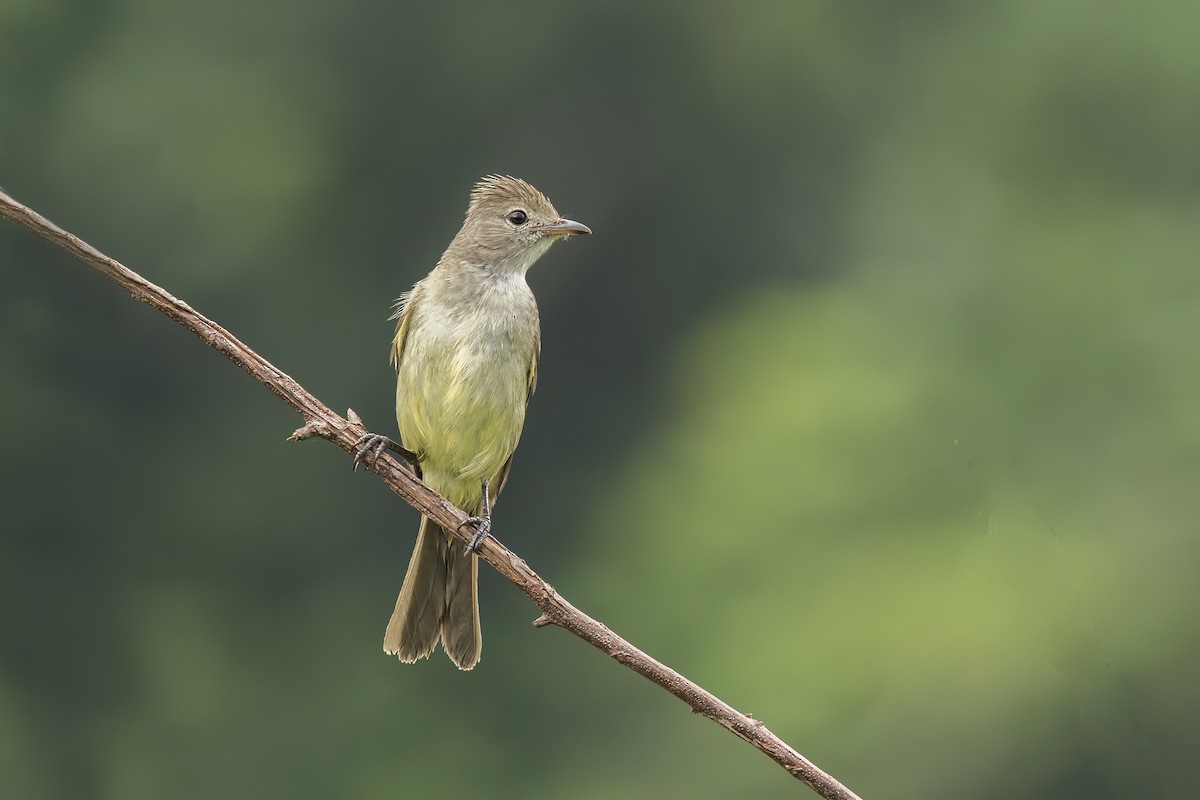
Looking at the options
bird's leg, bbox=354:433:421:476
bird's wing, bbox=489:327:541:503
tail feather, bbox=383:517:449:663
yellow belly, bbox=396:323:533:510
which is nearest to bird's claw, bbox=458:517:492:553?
bird's leg, bbox=354:433:421:476

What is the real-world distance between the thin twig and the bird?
0.70 meters

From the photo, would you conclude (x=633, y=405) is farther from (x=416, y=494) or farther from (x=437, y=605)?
(x=416, y=494)

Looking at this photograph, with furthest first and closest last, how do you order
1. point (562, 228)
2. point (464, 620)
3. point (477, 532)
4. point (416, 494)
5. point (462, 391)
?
point (562, 228) → point (464, 620) → point (462, 391) → point (477, 532) → point (416, 494)

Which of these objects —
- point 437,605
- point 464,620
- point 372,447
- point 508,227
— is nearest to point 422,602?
point 437,605

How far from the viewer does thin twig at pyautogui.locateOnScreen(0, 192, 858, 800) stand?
111 inches

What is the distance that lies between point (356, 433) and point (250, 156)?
1213cm

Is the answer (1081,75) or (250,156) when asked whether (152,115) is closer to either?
(250,156)

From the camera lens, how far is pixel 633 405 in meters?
15.4

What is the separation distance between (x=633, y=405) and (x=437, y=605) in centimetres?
1085

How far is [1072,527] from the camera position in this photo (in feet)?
38.5

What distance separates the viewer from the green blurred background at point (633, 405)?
11.6 meters

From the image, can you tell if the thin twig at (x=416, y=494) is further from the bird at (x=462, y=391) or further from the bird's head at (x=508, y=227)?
the bird's head at (x=508, y=227)

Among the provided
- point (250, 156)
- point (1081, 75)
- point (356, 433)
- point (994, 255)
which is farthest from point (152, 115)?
point (356, 433)

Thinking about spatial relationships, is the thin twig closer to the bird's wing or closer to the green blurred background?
the bird's wing
